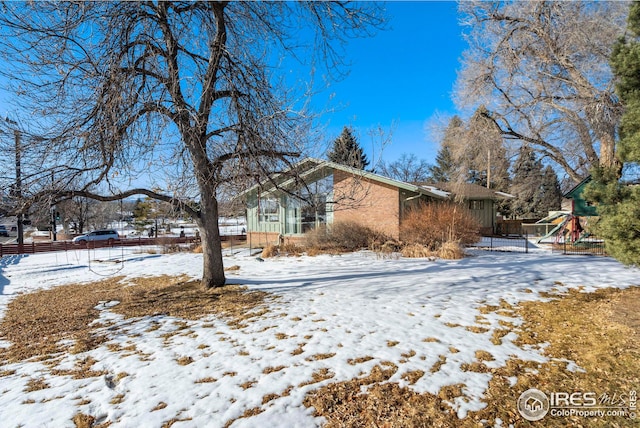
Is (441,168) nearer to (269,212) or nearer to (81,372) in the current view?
(269,212)

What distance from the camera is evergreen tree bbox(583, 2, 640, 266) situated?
4645 millimetres

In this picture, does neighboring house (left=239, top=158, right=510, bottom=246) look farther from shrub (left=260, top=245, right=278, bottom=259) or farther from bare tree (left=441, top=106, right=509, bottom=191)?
shrub (left=260, top=245, right=278, bottom=259)

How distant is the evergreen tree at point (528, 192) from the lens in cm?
3170

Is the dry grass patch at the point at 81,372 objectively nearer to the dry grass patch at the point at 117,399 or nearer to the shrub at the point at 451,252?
the dry grass patch at the point at 117,399

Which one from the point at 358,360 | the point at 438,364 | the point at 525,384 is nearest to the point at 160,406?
the point at 358,360

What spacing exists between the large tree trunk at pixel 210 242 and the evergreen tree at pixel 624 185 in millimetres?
7069

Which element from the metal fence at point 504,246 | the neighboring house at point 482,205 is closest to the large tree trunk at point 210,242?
the metal fence at point 504,246

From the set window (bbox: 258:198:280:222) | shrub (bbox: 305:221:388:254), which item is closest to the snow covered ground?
shrub (bbox: 305:221:388:254)

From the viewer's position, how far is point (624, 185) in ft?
17.0

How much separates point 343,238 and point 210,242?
24.1 ft

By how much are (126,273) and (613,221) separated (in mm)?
12969

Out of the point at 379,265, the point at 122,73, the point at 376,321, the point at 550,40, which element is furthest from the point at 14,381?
the point at 550,40

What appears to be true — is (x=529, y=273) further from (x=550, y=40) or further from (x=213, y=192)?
(x=550, y=40)

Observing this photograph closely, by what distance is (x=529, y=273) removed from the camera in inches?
325
